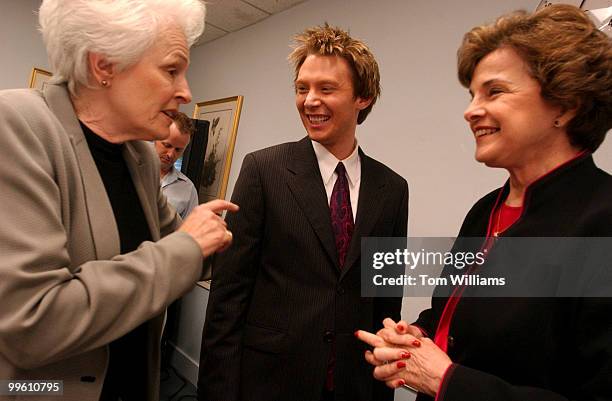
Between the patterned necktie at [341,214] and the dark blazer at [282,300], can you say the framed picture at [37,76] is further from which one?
the patterned necktie at [341,214]

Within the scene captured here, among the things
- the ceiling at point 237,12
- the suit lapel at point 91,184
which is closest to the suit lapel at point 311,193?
the suit lapel at point 91,184

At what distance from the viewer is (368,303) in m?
1.41

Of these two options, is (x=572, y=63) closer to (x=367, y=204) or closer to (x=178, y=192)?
(x=367, y=204)

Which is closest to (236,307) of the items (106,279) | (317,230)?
(317,230)

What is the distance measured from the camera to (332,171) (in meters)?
1.47

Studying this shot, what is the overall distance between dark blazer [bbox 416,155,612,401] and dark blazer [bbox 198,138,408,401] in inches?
15.9

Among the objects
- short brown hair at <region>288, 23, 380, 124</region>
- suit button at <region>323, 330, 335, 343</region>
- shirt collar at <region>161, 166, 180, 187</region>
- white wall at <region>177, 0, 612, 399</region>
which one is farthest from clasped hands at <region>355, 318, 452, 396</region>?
shirt collar at <region>161, 166, 180, 187</region>

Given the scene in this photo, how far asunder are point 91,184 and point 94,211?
0.06 meters

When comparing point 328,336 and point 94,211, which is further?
point 328,336

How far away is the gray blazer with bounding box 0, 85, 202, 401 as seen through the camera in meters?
0.68

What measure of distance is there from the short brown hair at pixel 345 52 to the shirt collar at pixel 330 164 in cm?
25

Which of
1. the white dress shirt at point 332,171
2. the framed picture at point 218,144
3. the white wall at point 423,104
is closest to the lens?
the white dress shirt at point 332,171

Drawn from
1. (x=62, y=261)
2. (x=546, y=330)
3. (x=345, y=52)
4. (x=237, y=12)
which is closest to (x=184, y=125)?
(x=237, y=12)

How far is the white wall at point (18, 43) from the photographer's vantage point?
3.74m
